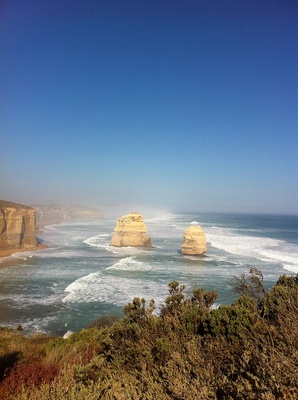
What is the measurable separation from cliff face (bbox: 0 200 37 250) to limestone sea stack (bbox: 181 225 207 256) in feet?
85.5

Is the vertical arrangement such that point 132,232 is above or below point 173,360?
below

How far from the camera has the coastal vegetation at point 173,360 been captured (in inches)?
177

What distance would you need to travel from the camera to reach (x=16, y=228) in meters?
46.9

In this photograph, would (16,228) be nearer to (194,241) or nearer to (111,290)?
(111,290)

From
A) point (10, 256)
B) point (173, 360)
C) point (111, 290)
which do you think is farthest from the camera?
point (10, 256)

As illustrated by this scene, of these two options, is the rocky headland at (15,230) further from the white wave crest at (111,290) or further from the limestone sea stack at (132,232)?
the white wave crest at (111,290)

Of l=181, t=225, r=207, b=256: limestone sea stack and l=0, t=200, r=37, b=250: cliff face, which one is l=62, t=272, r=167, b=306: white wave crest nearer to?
l=181, t=225, r=207, b=256: limestone sea stack

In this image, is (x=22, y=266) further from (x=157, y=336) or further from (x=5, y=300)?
(x=157, y=336)

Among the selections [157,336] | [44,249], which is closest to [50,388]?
[157,336]

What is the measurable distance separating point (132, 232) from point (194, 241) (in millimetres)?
11707

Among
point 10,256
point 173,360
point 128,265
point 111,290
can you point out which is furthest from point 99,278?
point 173,360

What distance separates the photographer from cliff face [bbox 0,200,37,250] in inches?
1765

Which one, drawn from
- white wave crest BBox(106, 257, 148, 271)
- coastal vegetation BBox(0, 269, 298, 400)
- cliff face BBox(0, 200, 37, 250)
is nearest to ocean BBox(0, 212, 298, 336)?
white wave crest BBox(106, 257, 148, 271)

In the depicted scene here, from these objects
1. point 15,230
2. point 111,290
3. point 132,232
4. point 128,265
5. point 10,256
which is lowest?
point 10,256
